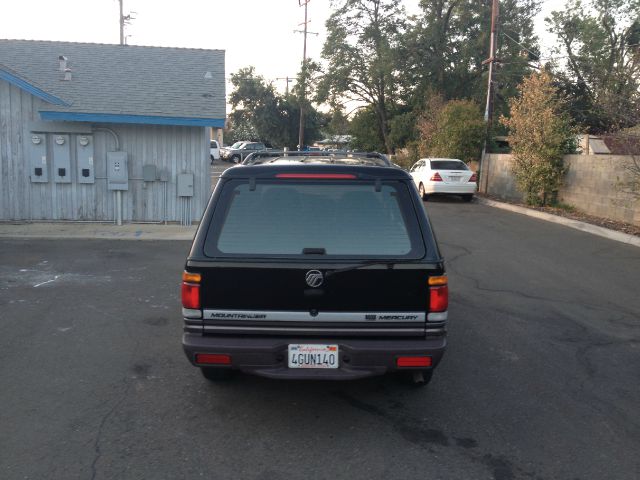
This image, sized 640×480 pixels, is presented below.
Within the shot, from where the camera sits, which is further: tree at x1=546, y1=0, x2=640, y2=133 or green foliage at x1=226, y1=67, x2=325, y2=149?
green foliage at x1=226, y1=67, x2=325, y2=149

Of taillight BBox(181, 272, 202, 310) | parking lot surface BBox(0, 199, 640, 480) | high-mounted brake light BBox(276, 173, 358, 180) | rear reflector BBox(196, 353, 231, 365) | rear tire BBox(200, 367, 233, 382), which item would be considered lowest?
parking lot surface BBox(0, 199, 640, 480)

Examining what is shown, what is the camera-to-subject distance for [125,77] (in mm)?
15281

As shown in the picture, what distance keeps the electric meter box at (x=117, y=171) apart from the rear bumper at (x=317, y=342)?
10787mm

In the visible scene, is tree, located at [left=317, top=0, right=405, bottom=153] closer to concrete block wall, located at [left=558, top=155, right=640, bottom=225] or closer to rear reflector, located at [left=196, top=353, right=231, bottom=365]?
concrete block wall, located at [left=558, top=155, right=640, bottom=225]

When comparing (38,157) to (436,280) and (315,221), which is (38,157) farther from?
(436,280)

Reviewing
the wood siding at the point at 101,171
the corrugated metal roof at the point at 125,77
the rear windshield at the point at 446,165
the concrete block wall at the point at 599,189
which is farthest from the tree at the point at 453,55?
the wood siding at the point at 101,171

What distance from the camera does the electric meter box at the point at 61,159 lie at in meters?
13.8

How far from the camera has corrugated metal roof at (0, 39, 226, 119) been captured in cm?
1380

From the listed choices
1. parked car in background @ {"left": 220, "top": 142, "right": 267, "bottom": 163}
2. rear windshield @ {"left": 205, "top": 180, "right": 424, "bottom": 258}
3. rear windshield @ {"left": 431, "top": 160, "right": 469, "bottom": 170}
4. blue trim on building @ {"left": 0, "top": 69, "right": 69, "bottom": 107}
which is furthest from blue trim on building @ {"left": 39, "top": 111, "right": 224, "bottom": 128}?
parked car in background @ {"left": 220, "top": 142, "right": 267, "bottom": 163}

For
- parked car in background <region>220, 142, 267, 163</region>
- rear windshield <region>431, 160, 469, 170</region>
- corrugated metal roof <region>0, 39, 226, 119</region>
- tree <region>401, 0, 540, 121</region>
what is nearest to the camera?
corrugated metal roof <region>0, 39, 226, 119</region>

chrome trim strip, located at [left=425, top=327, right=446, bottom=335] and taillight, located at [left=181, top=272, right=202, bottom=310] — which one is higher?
taillight, located at [left=181, top=272, right=202, bottom=310]

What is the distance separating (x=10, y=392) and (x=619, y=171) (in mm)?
14214

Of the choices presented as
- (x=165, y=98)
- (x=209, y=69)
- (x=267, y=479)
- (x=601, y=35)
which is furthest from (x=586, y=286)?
(x=601, y=35)

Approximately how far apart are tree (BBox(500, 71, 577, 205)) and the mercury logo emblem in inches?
605
